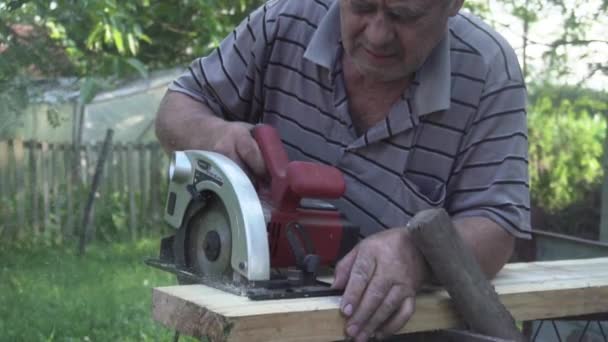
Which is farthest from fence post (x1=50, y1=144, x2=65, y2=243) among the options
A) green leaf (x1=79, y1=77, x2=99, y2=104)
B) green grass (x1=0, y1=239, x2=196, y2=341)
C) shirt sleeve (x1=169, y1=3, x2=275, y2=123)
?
shirt sleeve (x1=169, y1=3, x2=275, y2=123)

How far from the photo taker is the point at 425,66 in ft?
6.72

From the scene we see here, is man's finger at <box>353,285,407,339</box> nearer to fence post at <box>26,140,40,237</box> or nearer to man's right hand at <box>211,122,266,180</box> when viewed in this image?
man's right hand at <box>211,122,266,180</box>

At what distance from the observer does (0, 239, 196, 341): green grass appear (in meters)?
4.62

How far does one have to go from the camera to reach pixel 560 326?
2904mm

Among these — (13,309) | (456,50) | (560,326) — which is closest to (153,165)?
(13,309)

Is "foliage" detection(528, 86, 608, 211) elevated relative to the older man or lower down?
lower down

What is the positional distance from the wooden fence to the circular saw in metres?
6.47

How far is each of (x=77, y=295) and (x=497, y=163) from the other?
4065 mm

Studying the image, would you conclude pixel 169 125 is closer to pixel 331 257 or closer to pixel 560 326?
pixel 331 257

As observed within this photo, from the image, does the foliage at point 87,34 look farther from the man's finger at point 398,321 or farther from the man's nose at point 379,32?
the man's finger at point 398,321

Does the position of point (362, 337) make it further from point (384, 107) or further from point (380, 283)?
point (384, 107)

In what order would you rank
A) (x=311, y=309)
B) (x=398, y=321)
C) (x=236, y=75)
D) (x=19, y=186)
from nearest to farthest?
1. (x=311, y=309)
2. (x=398, y=321)
3. (x=236, y=75)
4. (x=19, y=186)

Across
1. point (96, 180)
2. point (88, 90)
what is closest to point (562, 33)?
point (88, 90)

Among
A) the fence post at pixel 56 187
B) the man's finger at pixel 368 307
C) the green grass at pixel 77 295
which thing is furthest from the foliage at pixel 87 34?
the man's finger at pixel 368 307
